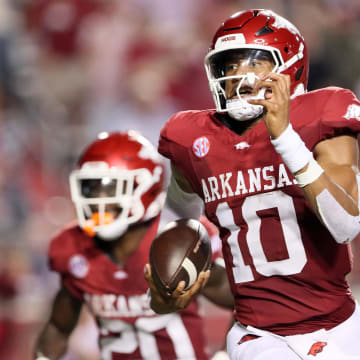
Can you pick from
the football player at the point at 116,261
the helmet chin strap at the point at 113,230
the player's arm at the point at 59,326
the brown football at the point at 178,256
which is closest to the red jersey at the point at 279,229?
the brown football at the point at 178,256

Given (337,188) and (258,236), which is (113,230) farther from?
(337,188)

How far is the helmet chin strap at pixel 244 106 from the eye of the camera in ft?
6.47

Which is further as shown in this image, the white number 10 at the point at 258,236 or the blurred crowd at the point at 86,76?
the blurred crowd at the point at 86,76

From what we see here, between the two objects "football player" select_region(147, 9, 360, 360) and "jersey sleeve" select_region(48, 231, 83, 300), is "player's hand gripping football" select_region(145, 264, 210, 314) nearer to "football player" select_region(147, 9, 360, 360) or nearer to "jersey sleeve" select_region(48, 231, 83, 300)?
"football player" select_region(147, 9, 360, 360)

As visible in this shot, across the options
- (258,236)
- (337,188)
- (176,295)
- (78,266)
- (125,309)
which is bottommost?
(125,309)

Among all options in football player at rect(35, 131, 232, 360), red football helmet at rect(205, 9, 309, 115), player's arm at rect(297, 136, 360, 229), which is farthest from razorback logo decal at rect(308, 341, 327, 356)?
football player at rect(35, 131, 232, 360)

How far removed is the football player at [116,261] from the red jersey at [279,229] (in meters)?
0.66

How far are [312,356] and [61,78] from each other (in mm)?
4195

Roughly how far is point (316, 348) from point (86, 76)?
4.08 meters

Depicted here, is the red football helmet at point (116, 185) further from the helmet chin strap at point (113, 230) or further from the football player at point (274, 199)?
the football player at point (274, 199)

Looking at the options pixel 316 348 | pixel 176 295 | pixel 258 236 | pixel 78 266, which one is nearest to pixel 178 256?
pixel 176 295

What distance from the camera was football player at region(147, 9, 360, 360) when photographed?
1.92 meters

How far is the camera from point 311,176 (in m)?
1.78

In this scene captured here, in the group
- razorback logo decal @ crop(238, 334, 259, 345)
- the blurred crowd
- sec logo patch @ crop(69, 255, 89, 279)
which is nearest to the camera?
razorback logo decal @ crop(238, 334, 259, 345)
